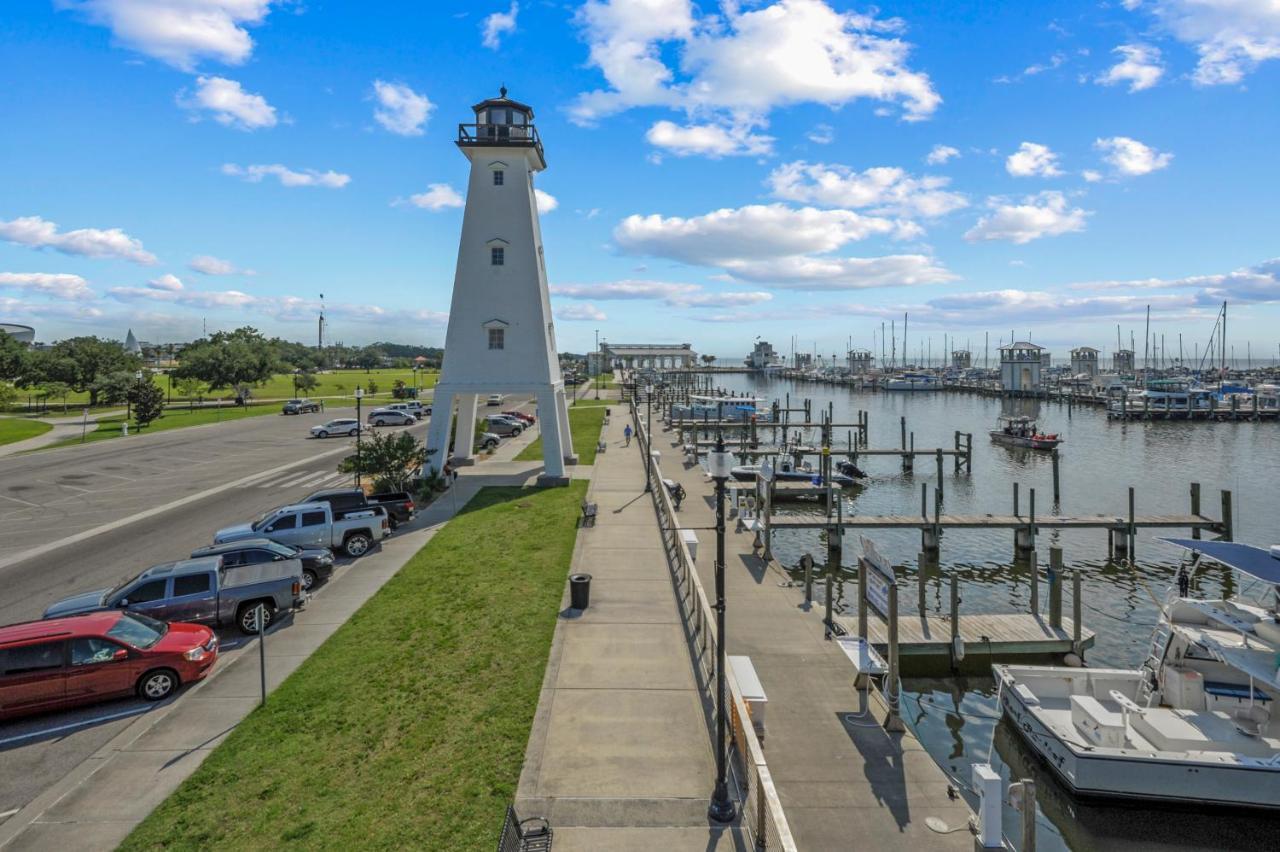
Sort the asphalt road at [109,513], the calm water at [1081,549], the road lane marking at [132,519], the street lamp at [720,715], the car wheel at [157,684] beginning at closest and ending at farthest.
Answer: the street lamp at [720,715]
the asphalt road at [109,513]
the calm water at [1081,549]
the car wheel at [157,684]
the road lane marking at [132,519]

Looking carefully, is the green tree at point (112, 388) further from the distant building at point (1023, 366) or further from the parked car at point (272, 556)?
the distant building at point (1023, 366)

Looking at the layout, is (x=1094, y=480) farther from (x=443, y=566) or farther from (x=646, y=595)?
(x=443, y=566)

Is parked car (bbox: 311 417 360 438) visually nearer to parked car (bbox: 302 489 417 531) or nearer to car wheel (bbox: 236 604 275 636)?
parked car (bbox: 302 489 417 531)

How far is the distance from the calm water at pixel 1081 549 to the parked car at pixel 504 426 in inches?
1035

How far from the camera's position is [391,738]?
10281 mm

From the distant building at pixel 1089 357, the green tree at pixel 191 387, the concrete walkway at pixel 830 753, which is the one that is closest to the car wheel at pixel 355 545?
the concrete walkway at pixel 830 753

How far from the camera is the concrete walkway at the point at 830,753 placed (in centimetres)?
892

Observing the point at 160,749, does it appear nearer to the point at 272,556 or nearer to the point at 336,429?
the point at 272,556

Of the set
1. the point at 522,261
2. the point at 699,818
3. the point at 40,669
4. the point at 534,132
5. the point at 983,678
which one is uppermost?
the point at 534,132

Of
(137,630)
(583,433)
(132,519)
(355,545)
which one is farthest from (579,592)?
(583,433)

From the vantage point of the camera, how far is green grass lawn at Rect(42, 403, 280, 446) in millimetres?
50094

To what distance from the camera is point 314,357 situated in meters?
176

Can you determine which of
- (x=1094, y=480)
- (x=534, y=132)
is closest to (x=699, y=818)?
(x=534, y=132)

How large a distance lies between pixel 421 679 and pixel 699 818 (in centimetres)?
618
